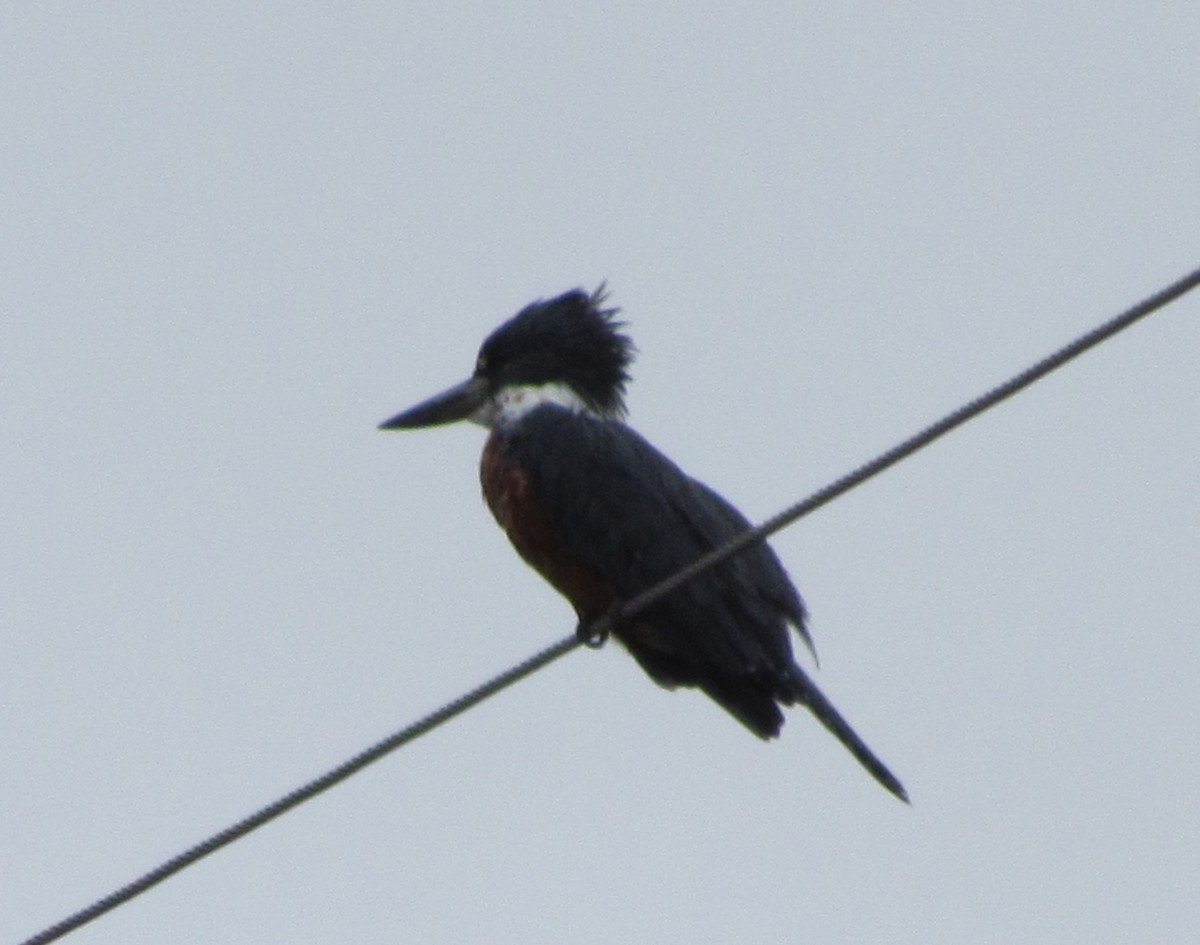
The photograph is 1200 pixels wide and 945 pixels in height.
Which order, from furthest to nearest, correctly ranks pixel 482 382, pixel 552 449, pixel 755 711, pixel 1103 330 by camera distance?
pixel 482 382 → pixel 552 449 → pixel 755 711 → pixel 1103 330

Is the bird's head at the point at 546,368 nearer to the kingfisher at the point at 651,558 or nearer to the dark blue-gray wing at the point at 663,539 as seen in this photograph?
the kingfisher at the point at 651,558

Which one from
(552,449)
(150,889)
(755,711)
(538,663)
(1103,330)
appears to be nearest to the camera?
(1103,330)

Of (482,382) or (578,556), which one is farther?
(482,382)

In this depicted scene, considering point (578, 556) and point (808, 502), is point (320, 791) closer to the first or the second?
point (808, 502)

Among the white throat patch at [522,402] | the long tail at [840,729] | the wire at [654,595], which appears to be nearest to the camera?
the wire at [654,595]

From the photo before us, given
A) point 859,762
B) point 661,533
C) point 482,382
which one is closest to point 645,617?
point 661,533

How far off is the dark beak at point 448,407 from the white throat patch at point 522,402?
36 mm

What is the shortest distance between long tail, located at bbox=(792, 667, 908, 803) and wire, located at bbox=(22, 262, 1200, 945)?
1.12 meters

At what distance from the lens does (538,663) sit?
404cm

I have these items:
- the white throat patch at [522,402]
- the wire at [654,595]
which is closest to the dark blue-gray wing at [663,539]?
the white throat patch at [522,402]

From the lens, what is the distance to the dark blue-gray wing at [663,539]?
5.45 m

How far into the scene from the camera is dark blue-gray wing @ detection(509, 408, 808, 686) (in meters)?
5.45

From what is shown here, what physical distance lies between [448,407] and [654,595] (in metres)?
2.44

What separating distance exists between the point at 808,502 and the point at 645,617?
187cm
